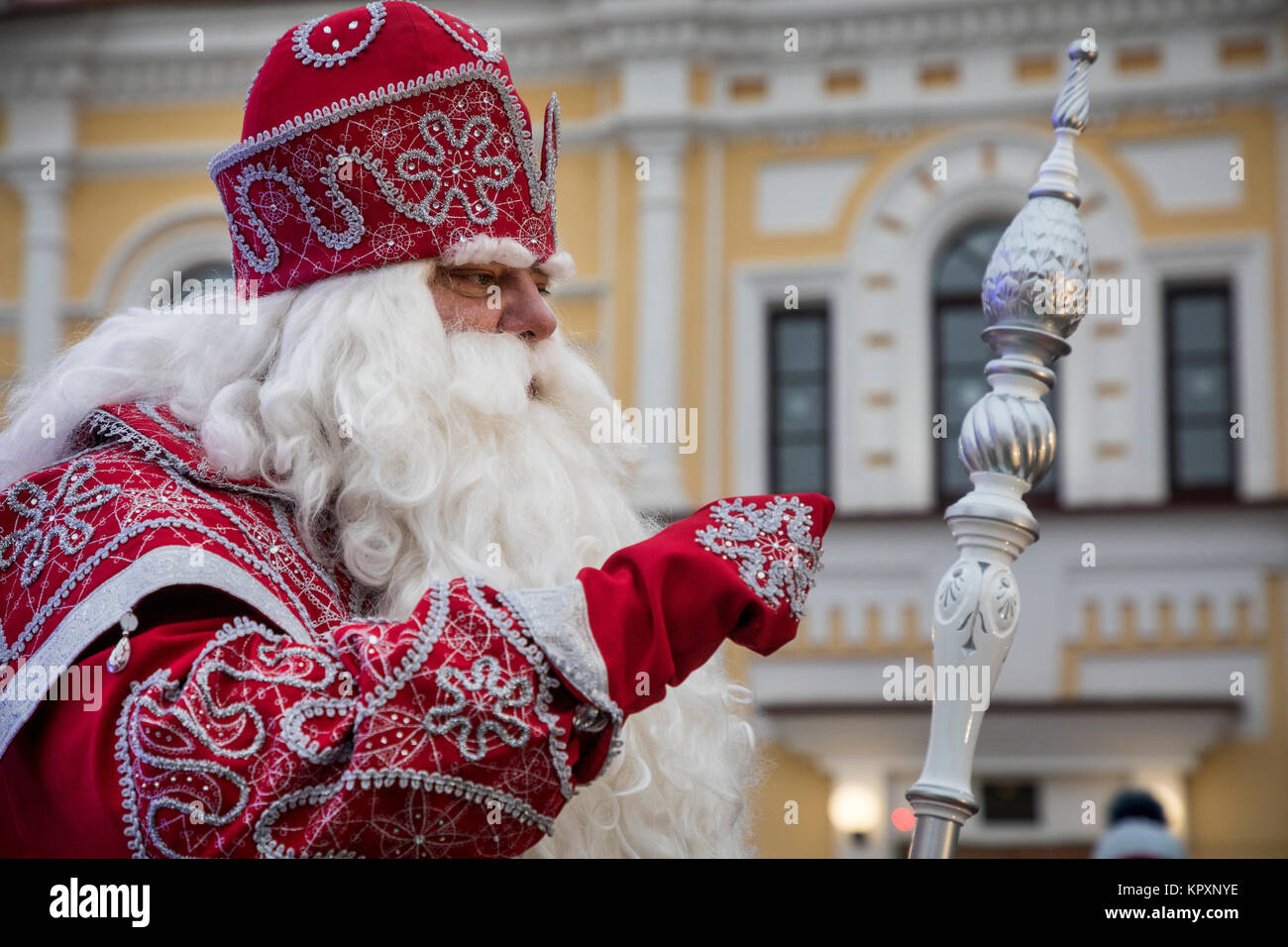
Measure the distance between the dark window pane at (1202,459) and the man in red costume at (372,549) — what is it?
10.2 meters

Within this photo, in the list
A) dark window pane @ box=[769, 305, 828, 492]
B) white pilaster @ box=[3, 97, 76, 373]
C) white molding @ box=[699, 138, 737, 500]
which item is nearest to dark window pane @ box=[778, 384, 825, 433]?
dark window pane @ box=[769, 305, 828, 492]

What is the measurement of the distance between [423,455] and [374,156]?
1.24 ft

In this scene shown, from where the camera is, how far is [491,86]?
2.33 m

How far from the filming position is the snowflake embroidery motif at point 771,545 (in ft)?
5.68

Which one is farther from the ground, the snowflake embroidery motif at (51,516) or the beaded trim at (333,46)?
the beaded trim at (333,46)

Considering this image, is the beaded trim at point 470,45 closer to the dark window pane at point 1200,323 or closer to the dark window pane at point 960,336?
the dark window pane at point 960,336

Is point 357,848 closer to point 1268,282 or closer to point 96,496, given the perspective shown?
point 96,496

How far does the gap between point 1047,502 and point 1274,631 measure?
1.58 meters

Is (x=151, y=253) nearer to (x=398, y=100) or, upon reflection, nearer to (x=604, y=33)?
(x=604, y=33)

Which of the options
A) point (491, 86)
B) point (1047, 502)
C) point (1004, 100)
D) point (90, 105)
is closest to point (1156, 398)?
point (1047, 502)

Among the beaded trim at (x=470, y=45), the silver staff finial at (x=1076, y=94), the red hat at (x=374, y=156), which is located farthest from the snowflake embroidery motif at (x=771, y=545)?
the beaded trim at (x=470, y=45)

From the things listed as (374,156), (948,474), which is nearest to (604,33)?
(948,474)

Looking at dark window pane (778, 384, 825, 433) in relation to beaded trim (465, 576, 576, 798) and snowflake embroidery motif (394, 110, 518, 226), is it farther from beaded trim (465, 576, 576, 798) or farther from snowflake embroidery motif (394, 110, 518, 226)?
beaded trim (465, 576, 576, 798)
